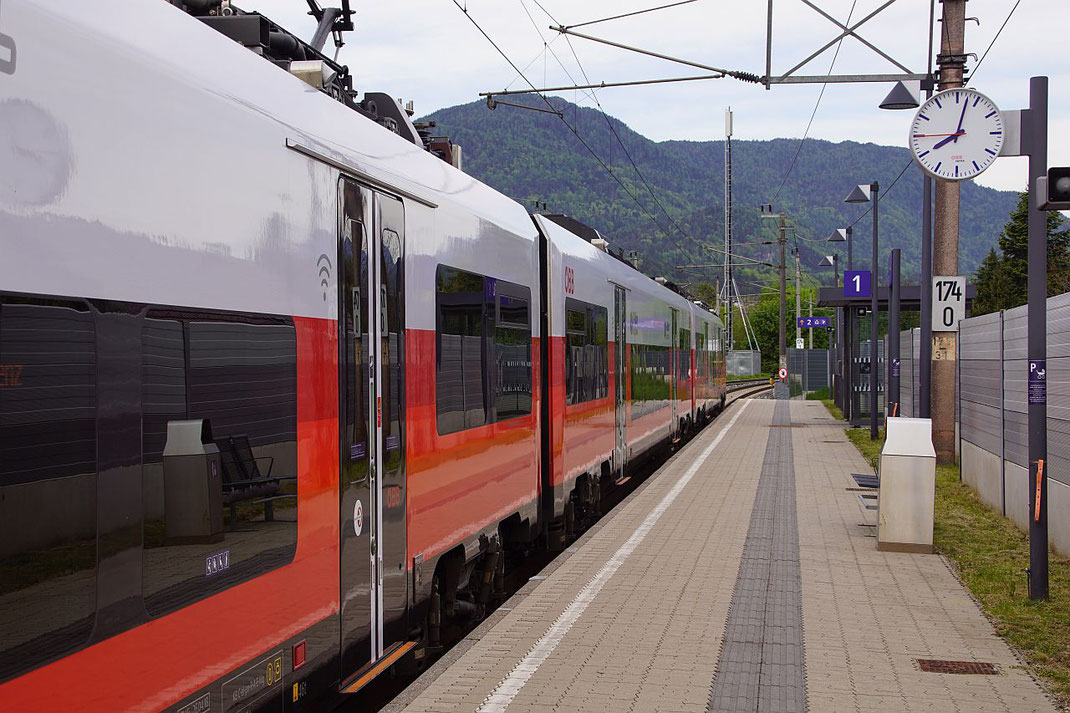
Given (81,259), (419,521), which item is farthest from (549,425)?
(81,259)

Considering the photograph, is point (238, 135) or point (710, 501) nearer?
point (238, 135)

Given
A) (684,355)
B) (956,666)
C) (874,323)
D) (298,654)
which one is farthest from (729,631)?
(874,323)

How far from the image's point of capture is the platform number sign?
1648 cm

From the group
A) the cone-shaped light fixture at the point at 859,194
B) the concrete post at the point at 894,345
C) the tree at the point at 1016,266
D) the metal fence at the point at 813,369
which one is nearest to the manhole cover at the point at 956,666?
the concrete post at the point at 894,345

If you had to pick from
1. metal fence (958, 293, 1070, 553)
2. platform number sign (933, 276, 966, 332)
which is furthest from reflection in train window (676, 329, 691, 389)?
platform number sign (933, 276, 966, 332)

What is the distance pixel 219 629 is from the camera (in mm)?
4320

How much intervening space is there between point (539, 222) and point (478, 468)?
369 centimetres

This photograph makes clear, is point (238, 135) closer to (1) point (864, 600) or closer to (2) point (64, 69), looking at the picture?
(2) point (64, 69)

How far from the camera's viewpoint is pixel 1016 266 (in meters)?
85.5

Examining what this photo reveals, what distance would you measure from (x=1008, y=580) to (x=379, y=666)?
20.1ft

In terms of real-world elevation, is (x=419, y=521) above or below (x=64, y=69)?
below

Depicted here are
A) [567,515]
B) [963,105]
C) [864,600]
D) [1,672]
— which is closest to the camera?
[1,672]

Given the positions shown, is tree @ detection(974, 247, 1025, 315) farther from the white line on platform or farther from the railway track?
the white line on platform

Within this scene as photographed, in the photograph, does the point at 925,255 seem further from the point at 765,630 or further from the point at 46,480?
the point at 46,480
